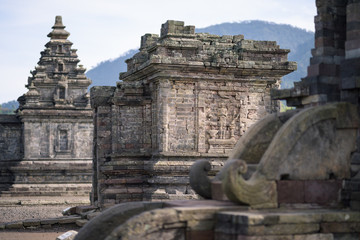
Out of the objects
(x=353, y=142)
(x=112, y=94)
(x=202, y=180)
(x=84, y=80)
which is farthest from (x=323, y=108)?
(x=84, y=80)

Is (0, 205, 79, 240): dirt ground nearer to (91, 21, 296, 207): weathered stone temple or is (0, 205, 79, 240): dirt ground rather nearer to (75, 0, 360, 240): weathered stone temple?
(91, 21, 296, 207): weathered stone temple

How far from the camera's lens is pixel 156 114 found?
20109 millimetres

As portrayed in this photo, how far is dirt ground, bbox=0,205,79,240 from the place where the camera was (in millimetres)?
18312

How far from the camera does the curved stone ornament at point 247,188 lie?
838cm

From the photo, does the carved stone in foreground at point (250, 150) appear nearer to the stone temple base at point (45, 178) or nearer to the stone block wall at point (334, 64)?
the stone block wall at point (334, 64)

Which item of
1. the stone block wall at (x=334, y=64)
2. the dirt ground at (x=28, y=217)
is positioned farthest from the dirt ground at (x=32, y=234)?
the stone block wall at (x=334, y=64)

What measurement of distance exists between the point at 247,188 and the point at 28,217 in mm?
17968

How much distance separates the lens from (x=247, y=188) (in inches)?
333

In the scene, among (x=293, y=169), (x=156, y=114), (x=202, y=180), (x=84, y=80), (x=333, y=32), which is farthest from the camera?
(x=84, y=80)

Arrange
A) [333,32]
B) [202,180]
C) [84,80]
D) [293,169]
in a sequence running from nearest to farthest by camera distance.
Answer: [293,169]
[202,180]
[333,32]
[84,80]

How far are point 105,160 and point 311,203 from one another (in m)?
12.8

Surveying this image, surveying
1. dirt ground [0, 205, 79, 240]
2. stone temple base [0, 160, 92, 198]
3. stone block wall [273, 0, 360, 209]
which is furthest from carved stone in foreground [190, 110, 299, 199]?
stone temple base [0, 160, 92, 198]

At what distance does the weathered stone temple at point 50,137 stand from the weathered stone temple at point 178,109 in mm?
17128

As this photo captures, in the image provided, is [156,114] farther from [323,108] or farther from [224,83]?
[323,108]
